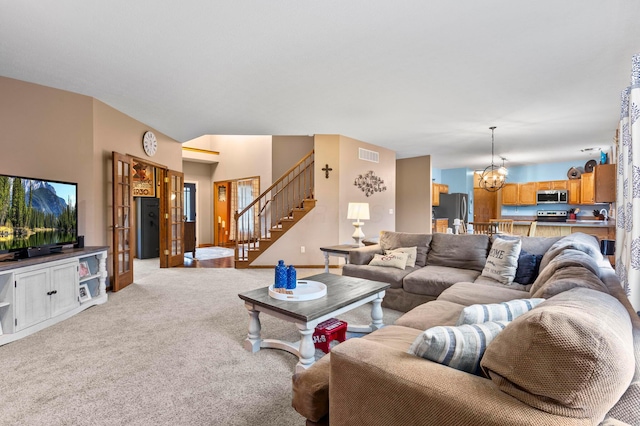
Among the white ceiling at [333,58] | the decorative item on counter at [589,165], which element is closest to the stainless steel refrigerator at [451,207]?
the decorative item on counter at [589,165]

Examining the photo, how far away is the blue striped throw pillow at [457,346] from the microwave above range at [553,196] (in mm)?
9109

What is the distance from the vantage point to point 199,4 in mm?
2199

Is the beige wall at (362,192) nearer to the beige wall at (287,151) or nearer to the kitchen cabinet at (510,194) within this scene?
the beige wall at (287,151)

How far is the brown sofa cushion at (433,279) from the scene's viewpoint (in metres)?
3.16

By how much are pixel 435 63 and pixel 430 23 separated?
0.71 metres

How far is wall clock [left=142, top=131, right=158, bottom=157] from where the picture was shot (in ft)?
16.9

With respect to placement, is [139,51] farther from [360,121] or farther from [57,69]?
[360,121]

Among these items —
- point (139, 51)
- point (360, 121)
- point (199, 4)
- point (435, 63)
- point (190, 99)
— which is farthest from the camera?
point (360, 121)

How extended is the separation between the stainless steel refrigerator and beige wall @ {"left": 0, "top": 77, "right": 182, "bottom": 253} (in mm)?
7831

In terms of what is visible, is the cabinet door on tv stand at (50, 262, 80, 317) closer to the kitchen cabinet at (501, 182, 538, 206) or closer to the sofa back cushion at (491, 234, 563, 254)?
the sofa back cushion at (491, 234, 563, 254)

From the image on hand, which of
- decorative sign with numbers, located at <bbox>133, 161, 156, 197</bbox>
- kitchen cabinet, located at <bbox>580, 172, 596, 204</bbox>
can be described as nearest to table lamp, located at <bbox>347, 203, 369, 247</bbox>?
decorative sign with numbers, located at <bbox>133, 161, 156, 197</bbox>

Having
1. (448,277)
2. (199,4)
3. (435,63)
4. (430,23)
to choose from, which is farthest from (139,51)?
(448,277)

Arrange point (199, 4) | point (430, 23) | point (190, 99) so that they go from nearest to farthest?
1. point (199, 4)
2. point (430, 23)
3. point (190, 99)

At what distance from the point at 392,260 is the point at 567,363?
301 cm
